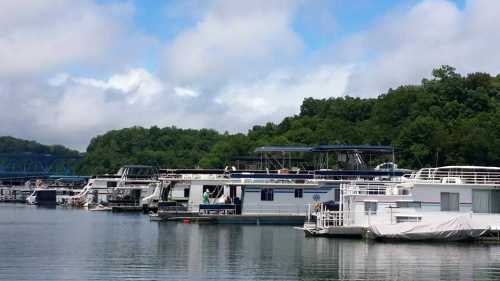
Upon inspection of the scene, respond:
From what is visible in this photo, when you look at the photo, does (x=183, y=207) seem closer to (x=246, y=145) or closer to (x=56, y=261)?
(x=56, y=261)

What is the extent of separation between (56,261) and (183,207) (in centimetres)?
3542

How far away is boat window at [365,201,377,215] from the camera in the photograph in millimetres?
52688

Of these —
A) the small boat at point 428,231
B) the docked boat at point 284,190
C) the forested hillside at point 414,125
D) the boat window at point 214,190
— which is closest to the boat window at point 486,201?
the small boat at point 428,231

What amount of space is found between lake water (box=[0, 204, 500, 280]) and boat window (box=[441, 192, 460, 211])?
15.5 feet

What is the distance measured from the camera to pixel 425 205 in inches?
2083

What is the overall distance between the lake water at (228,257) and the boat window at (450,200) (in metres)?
4.73

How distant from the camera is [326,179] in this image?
71562 mm

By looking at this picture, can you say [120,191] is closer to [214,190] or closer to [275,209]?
[214,190]

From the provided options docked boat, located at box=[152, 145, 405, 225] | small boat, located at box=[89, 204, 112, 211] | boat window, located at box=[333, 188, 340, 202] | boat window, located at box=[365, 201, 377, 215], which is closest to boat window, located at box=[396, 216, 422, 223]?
boat window, located at box=[365, 201, 377, 215]

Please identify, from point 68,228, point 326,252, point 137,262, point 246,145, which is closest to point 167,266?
point 137,262

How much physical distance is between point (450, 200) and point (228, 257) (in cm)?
1680

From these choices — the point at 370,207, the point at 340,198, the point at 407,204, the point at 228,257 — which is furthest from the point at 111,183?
the point at 228,257

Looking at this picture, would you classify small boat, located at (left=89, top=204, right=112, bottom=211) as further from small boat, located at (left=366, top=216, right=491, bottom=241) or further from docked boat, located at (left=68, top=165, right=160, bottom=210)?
small boat, located at (left=366, top=216, right=491, bottom=241)

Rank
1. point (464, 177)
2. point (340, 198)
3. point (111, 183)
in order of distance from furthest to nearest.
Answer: point (111, 183)
point (340, 198)
point (464, 177)
